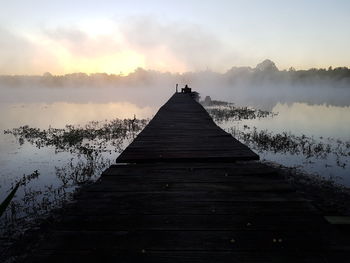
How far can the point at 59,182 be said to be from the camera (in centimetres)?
1184

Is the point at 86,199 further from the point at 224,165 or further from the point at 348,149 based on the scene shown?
the point at 348,149

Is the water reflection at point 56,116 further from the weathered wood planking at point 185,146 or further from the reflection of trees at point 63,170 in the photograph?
the weathered wood planking at point 185,146

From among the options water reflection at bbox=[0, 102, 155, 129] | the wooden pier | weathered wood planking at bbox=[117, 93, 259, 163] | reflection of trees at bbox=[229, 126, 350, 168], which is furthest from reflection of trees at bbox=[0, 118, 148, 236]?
reflection of trees at bbox=[229, 126, 350, 168]

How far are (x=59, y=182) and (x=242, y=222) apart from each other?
10262mm

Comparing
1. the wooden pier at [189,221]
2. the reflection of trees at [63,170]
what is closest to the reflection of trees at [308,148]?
the reflection of trees at [63,170]

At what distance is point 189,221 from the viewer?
321cm

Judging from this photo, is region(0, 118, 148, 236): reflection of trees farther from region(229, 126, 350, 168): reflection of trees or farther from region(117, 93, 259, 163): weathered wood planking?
region(229, 126, 350, 168): reflection of trees

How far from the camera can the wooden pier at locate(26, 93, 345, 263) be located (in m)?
2.59

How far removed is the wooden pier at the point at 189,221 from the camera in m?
2.59

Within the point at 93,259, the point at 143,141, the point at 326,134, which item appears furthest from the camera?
the point at 326,134

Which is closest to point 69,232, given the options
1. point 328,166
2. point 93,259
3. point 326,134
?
point 93,259

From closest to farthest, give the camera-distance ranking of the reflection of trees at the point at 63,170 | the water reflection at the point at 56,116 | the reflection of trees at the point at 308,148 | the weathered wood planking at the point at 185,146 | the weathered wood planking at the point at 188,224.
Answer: the weathered wood planking at the point at 188,224
the weathered wood planking at the point at 185,146
the reflection of trees at the point at 63,170
the reflection of trees at the point at 308,148
the water reflection at the point at 56,116

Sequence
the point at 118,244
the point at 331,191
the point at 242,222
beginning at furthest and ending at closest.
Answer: the point at 331,191, the point at 242,222, the point at 118,244

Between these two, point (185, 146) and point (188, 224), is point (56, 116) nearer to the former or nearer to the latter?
point (185, 146)
